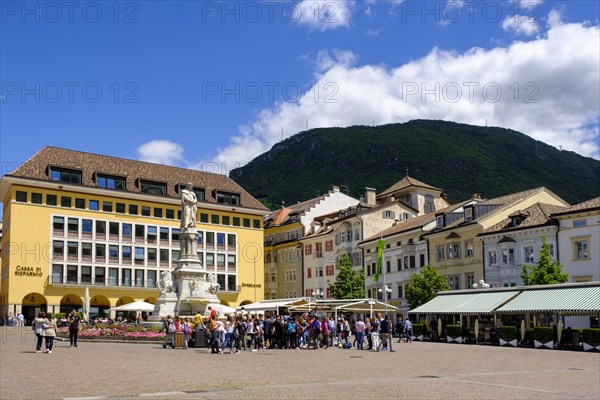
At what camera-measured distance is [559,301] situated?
37562 mm

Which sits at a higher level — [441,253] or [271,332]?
[441,253]

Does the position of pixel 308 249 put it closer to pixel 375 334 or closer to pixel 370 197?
pixel 370 197

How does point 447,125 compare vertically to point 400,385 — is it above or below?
above

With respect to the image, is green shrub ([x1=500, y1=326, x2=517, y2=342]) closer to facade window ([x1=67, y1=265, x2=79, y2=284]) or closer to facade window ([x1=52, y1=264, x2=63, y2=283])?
facade window ([x1=67, y1=265, x2=79, y2=284])

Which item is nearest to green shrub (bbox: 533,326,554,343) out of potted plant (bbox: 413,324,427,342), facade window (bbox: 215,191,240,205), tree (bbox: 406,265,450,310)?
potted plant (bbox: 413,324,427,342)

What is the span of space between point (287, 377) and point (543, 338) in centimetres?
2316

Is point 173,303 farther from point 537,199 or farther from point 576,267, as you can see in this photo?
point 537,199

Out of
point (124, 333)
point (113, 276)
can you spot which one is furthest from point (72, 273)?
point (124, 333)

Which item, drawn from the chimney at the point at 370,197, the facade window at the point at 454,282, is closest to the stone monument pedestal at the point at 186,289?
the facade window at the point at 454,282

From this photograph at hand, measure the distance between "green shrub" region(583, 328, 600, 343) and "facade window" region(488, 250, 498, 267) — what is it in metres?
20.4

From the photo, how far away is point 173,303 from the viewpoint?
4325 cm

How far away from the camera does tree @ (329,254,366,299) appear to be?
7019 cm

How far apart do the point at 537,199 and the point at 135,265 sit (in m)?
43.1

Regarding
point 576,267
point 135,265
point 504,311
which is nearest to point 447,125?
point 135,265
